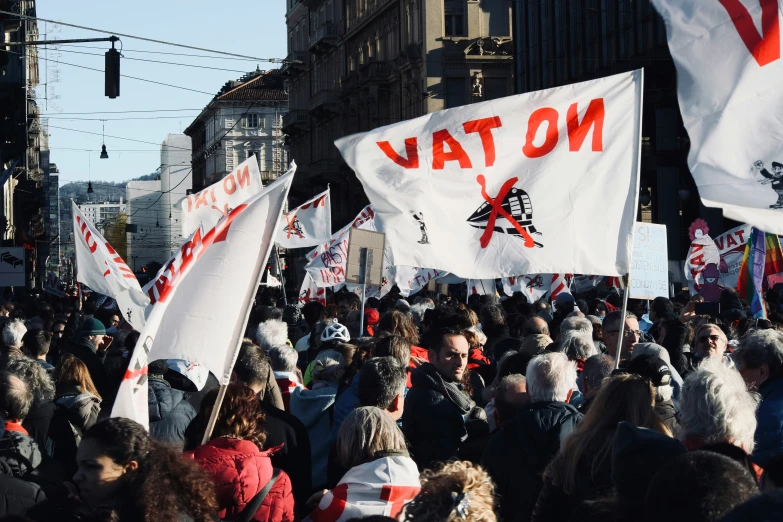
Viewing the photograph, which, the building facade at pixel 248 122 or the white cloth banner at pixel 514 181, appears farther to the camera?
the building facade at pixel 248 122

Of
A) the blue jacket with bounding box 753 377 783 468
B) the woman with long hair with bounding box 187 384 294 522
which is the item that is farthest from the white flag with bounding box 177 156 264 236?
the blue jacket with bounding box 753 377 783 468

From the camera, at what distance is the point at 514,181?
8.45m

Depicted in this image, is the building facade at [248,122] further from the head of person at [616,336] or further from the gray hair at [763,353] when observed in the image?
the gray hair at [763,353]

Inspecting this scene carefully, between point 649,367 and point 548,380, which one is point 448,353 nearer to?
point 548,380

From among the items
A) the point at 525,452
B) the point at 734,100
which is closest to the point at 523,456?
the point at 525,452

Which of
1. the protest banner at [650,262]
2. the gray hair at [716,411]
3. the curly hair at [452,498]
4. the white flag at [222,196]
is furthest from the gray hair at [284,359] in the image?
the white flag at [222,196]

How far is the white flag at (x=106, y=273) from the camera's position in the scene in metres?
10.0

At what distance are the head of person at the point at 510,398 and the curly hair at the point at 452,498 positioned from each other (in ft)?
7.36

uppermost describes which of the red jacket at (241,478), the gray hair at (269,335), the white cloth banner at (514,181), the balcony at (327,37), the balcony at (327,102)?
the balcony at (327,37)

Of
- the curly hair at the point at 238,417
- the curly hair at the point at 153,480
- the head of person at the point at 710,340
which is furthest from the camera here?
the head of person at the point at 710,340

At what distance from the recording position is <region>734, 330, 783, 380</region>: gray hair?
6062mm

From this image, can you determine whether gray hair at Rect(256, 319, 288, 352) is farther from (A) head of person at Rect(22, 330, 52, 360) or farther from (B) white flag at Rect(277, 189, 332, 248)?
(B) white flag at Rect(277, 189, 332, 248)

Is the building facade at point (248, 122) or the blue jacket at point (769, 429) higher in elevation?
the building facade at point (248, 122)

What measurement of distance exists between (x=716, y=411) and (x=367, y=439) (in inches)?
54.9
